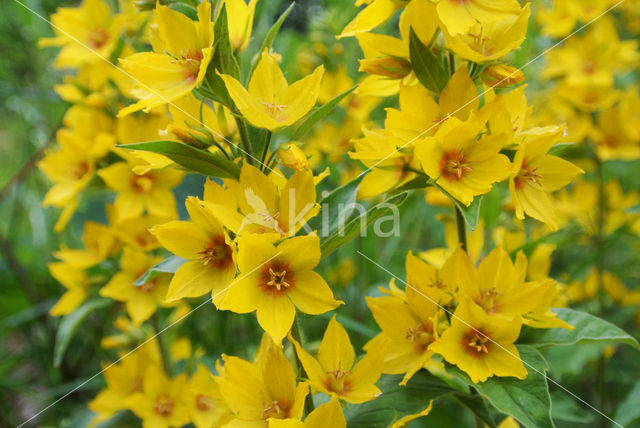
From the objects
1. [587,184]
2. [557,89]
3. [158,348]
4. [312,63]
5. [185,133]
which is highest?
[185,133]

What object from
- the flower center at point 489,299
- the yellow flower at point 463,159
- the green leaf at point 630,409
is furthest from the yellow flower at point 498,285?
the green leaf at point 630,409

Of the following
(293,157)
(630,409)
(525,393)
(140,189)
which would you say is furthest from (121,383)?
(630,409)

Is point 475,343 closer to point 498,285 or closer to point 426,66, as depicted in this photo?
point 498,285

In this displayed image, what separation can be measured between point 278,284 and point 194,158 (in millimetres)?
202

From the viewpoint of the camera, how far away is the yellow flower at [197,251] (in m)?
0.76

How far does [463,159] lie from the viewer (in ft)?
2.68

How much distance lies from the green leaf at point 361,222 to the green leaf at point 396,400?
0.24 meters

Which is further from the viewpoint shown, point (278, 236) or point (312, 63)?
point (312, 63)

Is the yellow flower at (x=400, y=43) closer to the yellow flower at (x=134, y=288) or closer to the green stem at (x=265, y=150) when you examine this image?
the green stem at (x=265, y=150)

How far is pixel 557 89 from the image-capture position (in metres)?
1.84

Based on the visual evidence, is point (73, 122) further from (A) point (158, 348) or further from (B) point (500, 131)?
(B) point (500, 131)

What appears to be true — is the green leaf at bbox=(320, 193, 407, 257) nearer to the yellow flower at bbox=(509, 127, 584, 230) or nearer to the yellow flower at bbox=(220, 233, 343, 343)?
the yellow flower at bbox=(220, 233, 343, 343)

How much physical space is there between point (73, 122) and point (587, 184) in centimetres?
164

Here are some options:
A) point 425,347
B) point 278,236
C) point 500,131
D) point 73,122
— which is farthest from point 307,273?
point 73,122
